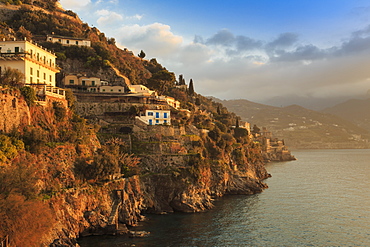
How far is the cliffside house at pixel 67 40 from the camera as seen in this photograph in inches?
4440

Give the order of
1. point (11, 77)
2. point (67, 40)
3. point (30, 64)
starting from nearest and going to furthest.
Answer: point (11, 77) → point (30, 64) → point (67, 40)

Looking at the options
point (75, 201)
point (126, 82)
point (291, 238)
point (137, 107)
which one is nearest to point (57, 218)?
point (75, 201)

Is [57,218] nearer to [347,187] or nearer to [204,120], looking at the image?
[204,120]

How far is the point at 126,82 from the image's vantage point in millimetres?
110500

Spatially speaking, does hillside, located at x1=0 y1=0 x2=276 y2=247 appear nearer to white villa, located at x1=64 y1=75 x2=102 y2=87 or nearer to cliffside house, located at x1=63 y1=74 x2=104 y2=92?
white villa, located at x1=64 y1=75 x2=102 y2=87

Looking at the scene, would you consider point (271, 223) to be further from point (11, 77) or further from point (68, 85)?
point (68, 85)

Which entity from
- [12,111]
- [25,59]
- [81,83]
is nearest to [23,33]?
[81,83]

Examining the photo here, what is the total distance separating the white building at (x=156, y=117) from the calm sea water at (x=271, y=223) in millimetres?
25917

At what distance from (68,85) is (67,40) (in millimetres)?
29469

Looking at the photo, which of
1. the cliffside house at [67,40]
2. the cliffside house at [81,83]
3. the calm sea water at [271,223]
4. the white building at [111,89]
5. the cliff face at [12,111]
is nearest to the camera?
the cliff face at [12,111]

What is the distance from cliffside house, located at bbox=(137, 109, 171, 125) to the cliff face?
A: 33.4 meters

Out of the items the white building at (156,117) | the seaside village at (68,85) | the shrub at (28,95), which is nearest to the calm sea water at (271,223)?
the shrub at (28,95)

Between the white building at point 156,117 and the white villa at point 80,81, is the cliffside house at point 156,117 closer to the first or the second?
the white building at point 156,117

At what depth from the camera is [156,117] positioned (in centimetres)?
8188
